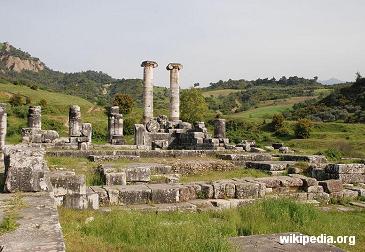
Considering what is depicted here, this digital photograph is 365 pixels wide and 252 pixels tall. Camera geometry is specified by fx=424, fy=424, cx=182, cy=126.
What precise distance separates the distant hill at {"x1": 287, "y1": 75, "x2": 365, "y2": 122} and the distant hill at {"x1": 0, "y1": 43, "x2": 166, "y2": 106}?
108ft

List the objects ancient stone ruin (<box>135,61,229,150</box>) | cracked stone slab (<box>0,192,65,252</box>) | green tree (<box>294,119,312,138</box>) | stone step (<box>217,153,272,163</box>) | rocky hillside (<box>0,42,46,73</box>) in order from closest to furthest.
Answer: cracked stone slab (<box>0,192,65,252</box>), stone step (<box>217,153,272,163</box>), ancient stone ruin (<box>135,61,229,150</box>), green tree (<box>294,119,312,138</box>), rocky hillside (<box>0,42,46,73</box>)

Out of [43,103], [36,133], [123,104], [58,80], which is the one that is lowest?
[36,133]

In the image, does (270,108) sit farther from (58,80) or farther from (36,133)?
(58,80)

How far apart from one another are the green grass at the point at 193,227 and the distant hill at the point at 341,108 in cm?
4371

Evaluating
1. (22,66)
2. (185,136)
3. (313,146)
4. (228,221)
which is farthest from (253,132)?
(22,66)

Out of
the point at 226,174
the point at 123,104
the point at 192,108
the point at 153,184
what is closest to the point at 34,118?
the point at 226,174

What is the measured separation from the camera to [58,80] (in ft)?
395

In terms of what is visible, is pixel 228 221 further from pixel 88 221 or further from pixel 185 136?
pixel 185 136

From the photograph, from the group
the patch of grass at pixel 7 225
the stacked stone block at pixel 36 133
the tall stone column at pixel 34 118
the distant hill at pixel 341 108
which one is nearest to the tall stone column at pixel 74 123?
the stacked stone block at pixel 36 133

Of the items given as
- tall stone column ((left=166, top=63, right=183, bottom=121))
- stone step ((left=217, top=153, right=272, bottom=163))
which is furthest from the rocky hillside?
stone step ((left=217, top=153, right=272, bottom=163))

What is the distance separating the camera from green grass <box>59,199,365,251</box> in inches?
222

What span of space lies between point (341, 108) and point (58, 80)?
86299 mm

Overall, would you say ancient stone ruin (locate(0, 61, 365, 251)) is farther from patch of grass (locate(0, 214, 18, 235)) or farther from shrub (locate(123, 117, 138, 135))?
shrub (locate(123, 117, 138, 135))

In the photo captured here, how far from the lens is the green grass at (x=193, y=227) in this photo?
565 centimetres
